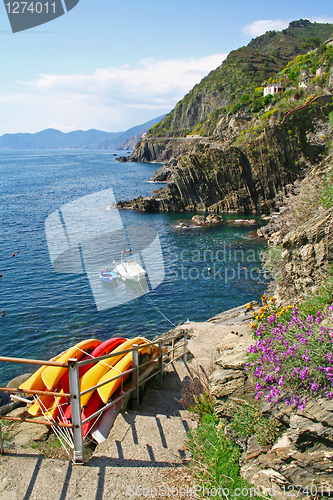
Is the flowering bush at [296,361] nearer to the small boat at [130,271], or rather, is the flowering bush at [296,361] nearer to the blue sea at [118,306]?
the blue sea at [118,306]

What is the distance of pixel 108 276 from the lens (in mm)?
25359

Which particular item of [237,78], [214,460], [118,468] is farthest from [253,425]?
[237,78]

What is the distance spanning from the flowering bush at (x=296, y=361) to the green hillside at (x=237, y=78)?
8557 centimetres

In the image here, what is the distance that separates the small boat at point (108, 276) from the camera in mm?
25016

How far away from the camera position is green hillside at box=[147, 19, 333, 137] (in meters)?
106

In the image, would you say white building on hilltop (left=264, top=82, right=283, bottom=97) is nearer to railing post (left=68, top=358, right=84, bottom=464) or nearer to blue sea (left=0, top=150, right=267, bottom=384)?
blue sea (left=0, top=150, right=267, bottom=384)

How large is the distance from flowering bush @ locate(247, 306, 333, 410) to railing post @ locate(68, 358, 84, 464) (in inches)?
94.0

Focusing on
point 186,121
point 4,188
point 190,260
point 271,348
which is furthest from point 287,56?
point 271,348

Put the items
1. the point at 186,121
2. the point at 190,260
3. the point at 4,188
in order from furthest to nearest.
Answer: the point at 186,121 → the point at 4,188 → the point at 190,260

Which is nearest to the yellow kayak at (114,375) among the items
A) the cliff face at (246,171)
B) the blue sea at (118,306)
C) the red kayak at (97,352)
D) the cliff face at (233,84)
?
the red kayak at (97,352)

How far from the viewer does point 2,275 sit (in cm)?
2689

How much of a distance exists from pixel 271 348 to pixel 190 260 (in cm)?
2577

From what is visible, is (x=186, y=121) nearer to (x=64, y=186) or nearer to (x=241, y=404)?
(x=64, y=186)

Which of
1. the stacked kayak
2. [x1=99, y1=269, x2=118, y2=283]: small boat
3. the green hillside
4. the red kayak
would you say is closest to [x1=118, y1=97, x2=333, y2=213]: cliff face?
[x1=99, y1=269, x2=118, y2=283]: small boat
